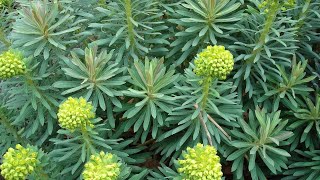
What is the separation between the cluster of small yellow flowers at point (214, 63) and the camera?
6.56 feet

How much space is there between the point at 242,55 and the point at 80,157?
3.64 ft

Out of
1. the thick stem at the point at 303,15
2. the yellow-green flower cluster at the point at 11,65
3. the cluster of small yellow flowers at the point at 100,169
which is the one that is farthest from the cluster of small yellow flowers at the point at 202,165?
the thick stem at the point at 303,15

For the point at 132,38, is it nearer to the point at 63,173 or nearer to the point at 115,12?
the point at 115,12

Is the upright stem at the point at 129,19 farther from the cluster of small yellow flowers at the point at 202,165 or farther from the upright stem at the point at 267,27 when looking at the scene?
the cluster of small yellow flowers at the point at 202,165

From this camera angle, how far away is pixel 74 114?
2.00 metres

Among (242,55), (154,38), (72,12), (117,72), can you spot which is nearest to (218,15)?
(242,55)

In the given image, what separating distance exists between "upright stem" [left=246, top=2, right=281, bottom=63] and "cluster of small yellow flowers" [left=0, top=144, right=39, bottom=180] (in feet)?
4.49

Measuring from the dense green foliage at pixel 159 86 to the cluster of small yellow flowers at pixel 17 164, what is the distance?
0.04 feet

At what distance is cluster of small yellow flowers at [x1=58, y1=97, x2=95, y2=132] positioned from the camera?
1992 mm

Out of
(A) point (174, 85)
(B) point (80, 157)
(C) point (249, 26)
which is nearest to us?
(B) point (80, 157)

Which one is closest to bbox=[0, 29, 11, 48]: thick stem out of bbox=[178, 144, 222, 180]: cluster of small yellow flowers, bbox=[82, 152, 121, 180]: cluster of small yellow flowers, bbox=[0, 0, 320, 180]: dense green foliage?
bbox=[0, 0, 320, 180]: dense green foliage

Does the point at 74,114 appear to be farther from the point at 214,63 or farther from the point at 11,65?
the point at 214,63

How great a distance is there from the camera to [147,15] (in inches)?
107

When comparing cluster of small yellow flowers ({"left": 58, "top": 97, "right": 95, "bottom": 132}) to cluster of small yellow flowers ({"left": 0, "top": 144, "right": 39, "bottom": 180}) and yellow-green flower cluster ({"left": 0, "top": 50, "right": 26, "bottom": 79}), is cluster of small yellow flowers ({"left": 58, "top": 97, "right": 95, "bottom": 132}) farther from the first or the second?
yellow-green flower cluster ({"left": 0, "top": 50, "right": 26, "bottom": 79})
